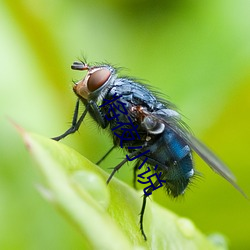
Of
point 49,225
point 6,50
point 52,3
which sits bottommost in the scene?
point 49,225

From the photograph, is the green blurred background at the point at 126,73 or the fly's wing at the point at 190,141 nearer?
the fly's wing at the point at 190,141

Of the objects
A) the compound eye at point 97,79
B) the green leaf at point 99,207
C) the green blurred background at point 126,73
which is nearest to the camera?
the green leaf at point 99,207

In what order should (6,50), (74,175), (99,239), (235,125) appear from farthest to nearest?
1. (6,50)
2. (235,125)
3. (74,175)
4. (99,239)

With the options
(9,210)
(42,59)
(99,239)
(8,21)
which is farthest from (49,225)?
(99,239)

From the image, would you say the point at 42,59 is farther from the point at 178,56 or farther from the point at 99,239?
the point at 99,239

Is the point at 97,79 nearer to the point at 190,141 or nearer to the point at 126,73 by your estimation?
the point at 190,141

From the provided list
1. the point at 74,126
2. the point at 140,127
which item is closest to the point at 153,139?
the point at 140,127

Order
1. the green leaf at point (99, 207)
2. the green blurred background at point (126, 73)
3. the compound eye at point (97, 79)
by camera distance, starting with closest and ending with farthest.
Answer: the green leaf at point (99, 207), the compound eye at point (97, 79), the green blurred background at point (126, 73)

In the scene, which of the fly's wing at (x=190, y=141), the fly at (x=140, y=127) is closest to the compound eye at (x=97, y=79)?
the fly at (x=140, y=127)

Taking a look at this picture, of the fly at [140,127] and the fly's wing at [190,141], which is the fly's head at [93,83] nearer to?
the fly at [140,127]
